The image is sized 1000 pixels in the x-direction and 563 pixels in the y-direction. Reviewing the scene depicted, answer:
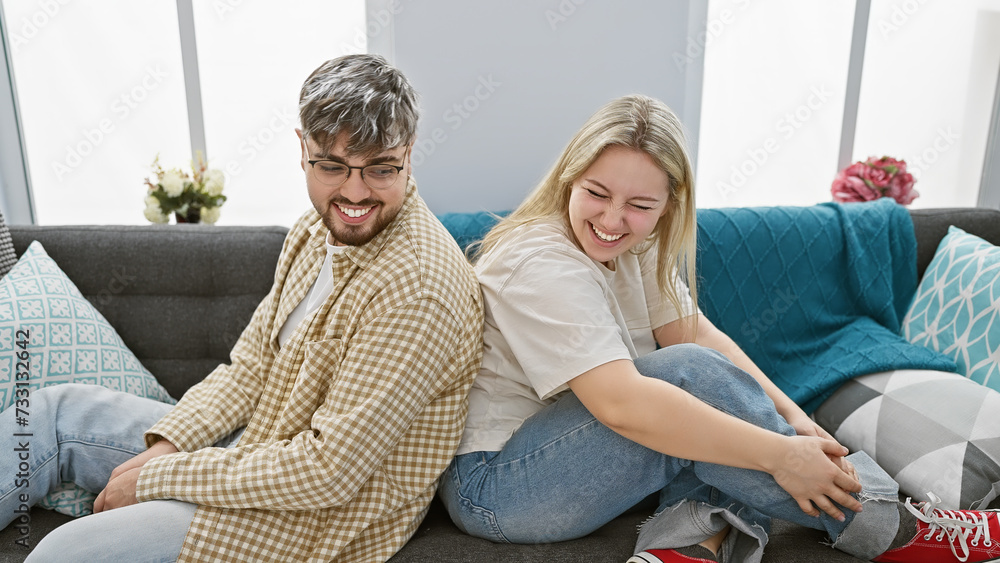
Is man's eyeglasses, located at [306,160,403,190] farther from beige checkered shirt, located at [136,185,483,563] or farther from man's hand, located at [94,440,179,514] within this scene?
man's hand, located at [94,440,179,514]

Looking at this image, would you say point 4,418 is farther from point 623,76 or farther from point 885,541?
point 623,76

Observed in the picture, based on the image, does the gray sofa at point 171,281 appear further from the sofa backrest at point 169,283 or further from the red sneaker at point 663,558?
the red sneaker at point 663,558

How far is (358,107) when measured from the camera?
97 cm

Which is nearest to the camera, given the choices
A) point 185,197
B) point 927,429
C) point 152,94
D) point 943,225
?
point 927,429

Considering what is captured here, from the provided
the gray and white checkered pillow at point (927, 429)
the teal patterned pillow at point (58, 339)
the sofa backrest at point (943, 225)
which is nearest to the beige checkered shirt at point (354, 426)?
the teal patterned pillow at point (58, 339)

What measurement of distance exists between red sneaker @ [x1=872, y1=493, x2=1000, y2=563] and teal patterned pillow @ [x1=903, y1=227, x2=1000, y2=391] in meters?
0.48

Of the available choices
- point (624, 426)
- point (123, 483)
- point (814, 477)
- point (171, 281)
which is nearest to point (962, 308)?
point (814, 477)

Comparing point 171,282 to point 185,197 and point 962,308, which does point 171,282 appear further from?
point 962,308

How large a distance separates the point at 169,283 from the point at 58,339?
282 millimetres

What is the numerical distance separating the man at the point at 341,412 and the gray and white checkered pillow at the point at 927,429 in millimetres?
899

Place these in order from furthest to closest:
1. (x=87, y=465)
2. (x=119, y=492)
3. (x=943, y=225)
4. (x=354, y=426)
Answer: (x=943, y=225) < (x=87, y=465) < (x=119, y=492) < (x=354, y=426)

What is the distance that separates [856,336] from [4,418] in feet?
6.03

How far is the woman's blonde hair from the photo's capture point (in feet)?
3.61

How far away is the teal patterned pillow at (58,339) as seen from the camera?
1.29m
